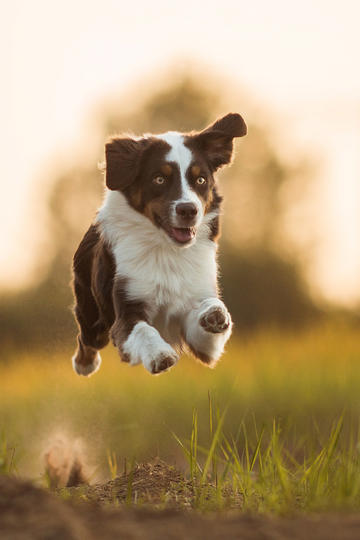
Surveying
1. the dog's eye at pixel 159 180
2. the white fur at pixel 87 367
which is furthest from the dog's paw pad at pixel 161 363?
the white fur at pixel 87 367

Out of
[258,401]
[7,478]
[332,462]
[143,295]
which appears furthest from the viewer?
[258,401]

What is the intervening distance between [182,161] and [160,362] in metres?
1.65

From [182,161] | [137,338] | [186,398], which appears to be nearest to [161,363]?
[137,338]

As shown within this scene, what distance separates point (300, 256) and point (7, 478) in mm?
15244

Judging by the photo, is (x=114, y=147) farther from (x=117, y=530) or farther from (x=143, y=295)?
(x=117, y=530)

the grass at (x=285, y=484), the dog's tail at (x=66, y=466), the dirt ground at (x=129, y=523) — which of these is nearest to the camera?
the dirt ground at (x=129, y=523)

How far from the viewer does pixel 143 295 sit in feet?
21.2

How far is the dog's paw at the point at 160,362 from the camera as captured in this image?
5449 millimetres

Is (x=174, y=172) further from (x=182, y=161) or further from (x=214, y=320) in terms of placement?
(x=214, y=320)

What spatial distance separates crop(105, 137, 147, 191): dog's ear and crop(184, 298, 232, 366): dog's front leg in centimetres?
110

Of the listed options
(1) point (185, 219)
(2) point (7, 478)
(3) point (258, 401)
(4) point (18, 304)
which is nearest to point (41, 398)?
(3) point (258, 401)

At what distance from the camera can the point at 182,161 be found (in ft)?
20.7

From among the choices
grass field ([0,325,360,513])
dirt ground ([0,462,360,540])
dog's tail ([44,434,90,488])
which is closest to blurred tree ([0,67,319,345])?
grass field ([0,325,360,513])

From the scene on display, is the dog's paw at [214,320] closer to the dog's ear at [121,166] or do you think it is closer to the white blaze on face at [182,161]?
the white blaze on face at [182,161]
